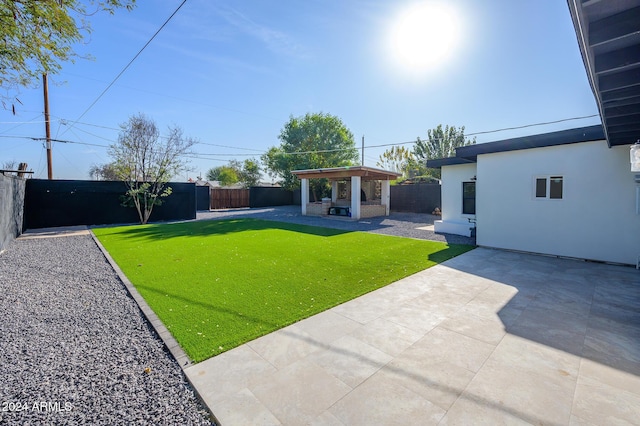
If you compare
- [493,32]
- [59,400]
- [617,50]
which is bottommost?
[59,400]

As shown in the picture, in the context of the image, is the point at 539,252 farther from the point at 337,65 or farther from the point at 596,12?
the point at 337,65

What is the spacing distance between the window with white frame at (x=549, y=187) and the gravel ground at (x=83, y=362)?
8195mm

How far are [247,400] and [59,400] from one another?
4.76ft

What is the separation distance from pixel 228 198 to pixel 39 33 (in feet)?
59.5

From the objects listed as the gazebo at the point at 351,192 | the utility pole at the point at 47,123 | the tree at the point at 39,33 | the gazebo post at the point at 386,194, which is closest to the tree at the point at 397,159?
the gazebo at the point at 351,192

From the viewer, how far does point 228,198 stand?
74.7 ft

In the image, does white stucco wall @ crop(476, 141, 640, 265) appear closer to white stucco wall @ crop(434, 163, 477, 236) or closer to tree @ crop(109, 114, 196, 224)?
white stucco wall @ crop(434, 163, 477, 236)

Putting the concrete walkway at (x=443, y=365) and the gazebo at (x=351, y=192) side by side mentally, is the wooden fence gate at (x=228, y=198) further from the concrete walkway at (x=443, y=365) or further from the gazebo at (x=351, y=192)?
the concrete walkway at (x=443, y=365)

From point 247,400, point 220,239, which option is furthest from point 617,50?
point 220,239

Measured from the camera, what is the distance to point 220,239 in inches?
362

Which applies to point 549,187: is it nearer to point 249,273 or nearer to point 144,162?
point 249,273

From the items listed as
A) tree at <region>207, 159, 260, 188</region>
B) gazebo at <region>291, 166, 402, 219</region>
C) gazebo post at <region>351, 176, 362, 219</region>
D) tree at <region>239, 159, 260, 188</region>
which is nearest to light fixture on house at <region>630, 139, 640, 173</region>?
gazebo at <region>291, 166, 402, 219</region>

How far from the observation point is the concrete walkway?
77.4 inches

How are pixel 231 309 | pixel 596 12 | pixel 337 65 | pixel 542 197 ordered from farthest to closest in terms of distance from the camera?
pixel 337 65
pixel 542 197
pixel 231 309
pixel 596 12
